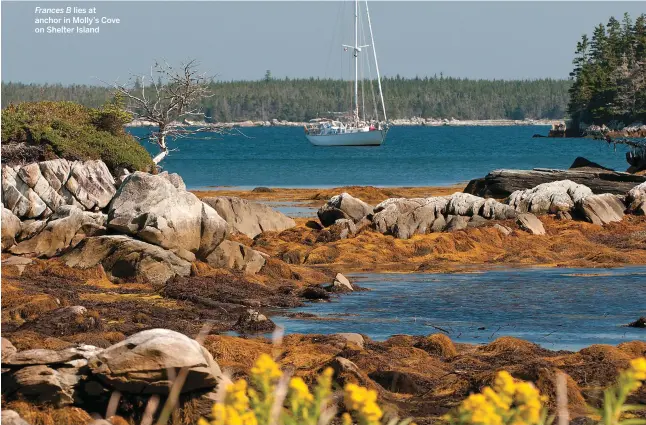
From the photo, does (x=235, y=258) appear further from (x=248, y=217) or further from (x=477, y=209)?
(x=477, y=209)

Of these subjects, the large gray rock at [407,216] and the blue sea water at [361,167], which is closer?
the large gray rock at [407,216]

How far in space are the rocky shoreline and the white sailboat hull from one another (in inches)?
3490

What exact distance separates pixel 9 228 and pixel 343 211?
40.1 ft

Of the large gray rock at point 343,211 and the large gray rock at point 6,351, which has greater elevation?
the large gray rock at point 6,351

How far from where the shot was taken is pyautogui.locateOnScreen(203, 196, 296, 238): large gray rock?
1294 inches

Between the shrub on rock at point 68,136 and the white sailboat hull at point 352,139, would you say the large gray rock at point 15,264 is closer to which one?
the shrub on rock at point 68,136

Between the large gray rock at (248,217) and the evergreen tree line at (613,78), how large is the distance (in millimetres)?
100291

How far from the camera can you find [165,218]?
2372 cm

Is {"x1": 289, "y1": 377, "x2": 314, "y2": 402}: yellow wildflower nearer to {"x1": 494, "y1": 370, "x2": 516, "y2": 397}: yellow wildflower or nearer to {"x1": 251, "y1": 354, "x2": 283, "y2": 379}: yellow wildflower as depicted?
{"x1": 251, "y1": 354, "x2": 283, "y2": 379}: yellow wildflower

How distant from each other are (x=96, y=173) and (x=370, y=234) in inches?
318

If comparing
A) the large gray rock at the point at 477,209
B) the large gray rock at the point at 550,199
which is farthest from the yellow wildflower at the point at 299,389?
the large gray rock at the point at 550,199

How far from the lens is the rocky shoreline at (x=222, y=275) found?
439 inches

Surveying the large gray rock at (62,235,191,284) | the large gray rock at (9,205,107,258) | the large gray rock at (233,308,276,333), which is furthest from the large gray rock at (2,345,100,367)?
the large gray rock at (9,205,107,258)

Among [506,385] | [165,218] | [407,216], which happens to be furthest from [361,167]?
[506,385]
